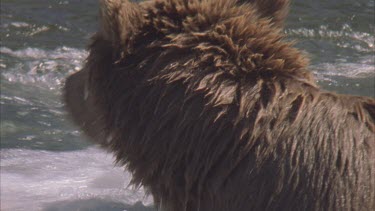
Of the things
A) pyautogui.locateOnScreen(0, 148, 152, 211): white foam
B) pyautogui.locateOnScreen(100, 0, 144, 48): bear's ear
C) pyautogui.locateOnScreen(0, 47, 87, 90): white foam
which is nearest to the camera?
pyautogui.locateOnScreen(100, 0, 144, 48): bear's ear

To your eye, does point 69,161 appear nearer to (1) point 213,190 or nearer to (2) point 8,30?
(1) point 213,190

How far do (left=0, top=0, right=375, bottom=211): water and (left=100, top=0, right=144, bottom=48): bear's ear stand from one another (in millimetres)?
1145

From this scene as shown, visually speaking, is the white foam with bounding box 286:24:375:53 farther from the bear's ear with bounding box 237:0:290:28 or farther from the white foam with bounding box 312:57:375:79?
the bear's ear with bounding box 237:0:290:28

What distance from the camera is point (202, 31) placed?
119 inches

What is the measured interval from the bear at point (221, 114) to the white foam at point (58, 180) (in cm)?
198

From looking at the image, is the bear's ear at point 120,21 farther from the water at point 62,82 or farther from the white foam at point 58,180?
the white foam at point 58,180

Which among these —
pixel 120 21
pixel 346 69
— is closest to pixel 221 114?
pixel 120 21

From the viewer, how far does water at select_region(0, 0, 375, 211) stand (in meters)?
5.32

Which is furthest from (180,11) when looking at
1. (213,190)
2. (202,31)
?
(213,190)

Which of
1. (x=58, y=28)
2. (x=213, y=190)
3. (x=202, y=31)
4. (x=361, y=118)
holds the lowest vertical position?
(x=58, y=28)

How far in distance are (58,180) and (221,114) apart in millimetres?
2875

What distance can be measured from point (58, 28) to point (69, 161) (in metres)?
4.12

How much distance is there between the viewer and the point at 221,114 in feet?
9.49

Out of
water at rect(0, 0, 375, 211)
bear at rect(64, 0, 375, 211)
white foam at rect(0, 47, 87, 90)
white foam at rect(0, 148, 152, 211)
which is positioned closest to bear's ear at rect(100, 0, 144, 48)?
bear at rect(64, 0, 375, 211)
